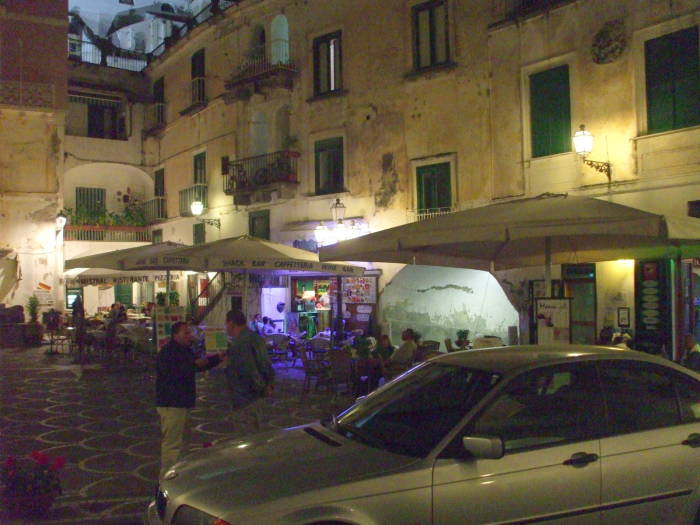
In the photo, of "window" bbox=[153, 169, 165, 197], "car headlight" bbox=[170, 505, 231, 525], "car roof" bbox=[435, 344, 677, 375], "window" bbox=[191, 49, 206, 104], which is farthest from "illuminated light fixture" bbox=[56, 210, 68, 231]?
"car headlight" bbox=[170, 505, 231, 525]

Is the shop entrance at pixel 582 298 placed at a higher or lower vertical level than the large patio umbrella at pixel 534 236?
lower

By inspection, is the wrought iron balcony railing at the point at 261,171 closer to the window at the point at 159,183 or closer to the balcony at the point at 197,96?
the balcony at the point at 197,96

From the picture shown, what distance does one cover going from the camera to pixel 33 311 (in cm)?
2300

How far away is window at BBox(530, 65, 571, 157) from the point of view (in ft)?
48.0

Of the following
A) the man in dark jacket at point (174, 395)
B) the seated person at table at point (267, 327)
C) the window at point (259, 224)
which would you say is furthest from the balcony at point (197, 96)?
the man in dark jacket at point (174, 395)

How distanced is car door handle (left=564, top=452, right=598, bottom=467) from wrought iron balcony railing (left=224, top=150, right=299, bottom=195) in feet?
53.6

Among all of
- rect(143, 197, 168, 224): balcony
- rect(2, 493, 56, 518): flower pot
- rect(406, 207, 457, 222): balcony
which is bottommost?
rect(2, 493, 56, 518): flower pot

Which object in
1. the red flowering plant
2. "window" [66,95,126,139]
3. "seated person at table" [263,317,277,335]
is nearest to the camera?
the red flowering plant

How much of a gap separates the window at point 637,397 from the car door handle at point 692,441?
0.12m

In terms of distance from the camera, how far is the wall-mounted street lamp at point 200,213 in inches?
903

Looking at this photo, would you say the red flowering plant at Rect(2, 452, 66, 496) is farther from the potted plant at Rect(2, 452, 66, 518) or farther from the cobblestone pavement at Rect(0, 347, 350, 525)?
the cobblestone pavement at Rect(0, 347, 350, 525)

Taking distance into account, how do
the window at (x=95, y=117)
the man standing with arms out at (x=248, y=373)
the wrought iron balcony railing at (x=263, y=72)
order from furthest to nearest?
the window at (x=95, y=117), the wrought iron balcony railing at (x=263, y=72), the man standing with arms out at (x=248, y=373)

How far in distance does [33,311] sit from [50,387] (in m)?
11.0

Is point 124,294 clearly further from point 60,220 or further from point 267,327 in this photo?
point 267,327
